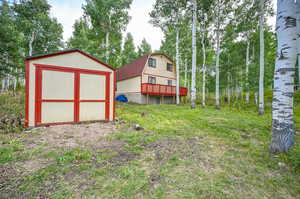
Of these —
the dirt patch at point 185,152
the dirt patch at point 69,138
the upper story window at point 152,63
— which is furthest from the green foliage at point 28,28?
the dirt patch at point 185,152

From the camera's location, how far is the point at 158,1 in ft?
42.2

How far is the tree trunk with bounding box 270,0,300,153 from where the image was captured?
9.45 feet

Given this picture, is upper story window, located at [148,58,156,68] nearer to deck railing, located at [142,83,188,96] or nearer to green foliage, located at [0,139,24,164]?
deck railing, located at [142,83,188,96]

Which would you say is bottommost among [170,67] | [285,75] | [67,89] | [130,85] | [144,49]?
[67,89]

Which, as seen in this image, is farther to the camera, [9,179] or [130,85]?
[130,85]

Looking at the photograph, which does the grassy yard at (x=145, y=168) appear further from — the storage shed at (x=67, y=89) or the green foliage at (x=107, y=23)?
the green foliage at (x=107, y=23)

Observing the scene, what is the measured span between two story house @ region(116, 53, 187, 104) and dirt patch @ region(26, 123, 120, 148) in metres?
9.65

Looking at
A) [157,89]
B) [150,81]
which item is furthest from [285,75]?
[150,81]

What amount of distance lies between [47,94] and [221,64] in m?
18.7

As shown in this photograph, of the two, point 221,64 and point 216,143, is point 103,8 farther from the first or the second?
point 221,64

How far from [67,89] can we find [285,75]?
689 cm

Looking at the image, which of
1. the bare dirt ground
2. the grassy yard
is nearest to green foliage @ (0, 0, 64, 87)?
the bare dirt ground

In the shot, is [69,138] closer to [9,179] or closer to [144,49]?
[9,179]

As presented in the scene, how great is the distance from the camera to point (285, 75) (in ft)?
9.60
